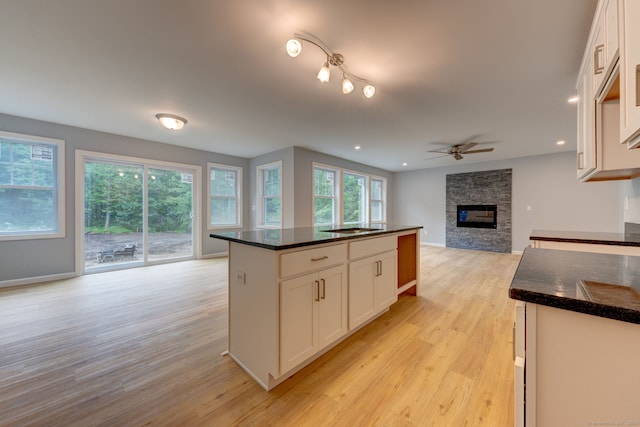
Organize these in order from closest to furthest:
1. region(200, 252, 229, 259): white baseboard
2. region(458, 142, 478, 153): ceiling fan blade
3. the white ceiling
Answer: the white ceiling → region(458, 142, 478, 153): ceiling fan blade → region(200, 252, 229, 259): white baseboard

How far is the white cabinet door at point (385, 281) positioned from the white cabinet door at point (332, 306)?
1.67ft

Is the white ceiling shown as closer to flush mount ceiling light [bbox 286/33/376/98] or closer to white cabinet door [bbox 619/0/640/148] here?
flush mount ceiling light [bbox 286/33/376/98]

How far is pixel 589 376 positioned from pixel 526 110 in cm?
369

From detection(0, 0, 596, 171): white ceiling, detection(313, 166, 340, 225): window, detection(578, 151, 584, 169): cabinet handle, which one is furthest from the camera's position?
detection(313, 166, 340, 225): window

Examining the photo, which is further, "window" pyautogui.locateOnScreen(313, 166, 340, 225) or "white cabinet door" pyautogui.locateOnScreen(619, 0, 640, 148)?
"window" pyautogui.locateOnScreen(313, 166, 340, 225)

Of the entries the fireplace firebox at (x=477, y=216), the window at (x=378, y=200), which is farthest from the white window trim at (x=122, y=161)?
the fireplace firebox at (x=477, y=216)

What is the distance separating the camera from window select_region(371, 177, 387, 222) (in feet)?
25.6

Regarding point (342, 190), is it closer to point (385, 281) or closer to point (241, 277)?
point (385, 281)

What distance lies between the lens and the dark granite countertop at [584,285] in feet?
2.05

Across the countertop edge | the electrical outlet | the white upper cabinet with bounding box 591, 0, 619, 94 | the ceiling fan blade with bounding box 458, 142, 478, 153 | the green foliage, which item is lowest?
the electrical outlet

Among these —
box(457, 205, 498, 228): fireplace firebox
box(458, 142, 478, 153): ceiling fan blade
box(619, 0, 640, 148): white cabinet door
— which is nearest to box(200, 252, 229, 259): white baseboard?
box(458, 142, 478, 153): ceiling fan blade

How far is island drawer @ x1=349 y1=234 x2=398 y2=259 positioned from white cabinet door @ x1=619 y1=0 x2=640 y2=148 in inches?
60.5

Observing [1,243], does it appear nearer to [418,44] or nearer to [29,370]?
[29,370]

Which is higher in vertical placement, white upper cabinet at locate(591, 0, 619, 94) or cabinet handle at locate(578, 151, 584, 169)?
white upper cabinet at locate(591, 0, 619, 94)
